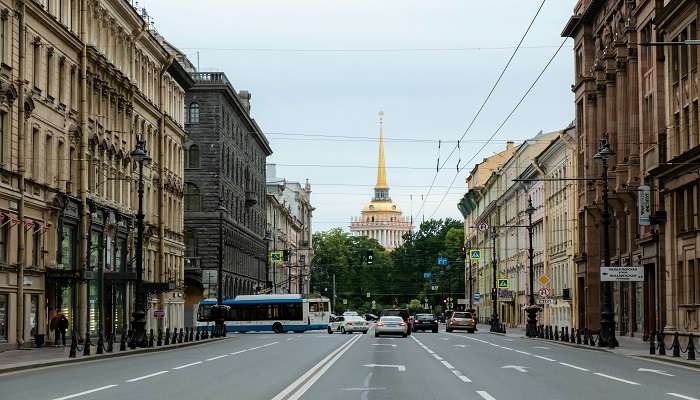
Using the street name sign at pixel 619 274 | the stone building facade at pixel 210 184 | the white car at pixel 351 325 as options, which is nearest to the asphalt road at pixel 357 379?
the street name sign at pixel 619 274

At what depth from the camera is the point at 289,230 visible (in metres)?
162

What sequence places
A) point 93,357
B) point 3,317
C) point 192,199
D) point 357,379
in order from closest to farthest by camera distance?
point 357,379
point 93,357
point 3,317
point 192,199

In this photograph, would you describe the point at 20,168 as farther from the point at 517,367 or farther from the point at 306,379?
the point at 306,379

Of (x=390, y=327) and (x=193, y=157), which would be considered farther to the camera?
(x=193, y=157)

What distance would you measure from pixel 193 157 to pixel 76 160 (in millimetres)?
43757

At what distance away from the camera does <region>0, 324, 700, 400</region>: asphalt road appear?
66.0 ft

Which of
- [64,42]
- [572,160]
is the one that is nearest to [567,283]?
[572,160]

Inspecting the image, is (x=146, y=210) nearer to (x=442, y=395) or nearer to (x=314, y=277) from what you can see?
(x=442, y=395)

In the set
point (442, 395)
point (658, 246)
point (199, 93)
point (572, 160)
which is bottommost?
point (442, 395)

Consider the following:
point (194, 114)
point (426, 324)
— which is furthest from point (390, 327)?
point (194, 114)

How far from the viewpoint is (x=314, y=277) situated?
7761 inches

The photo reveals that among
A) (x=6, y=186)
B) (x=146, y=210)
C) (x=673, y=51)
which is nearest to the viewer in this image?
(x=6, y=186)

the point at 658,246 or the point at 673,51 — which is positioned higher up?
the point at 673,51

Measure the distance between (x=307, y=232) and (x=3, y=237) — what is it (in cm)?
15290
